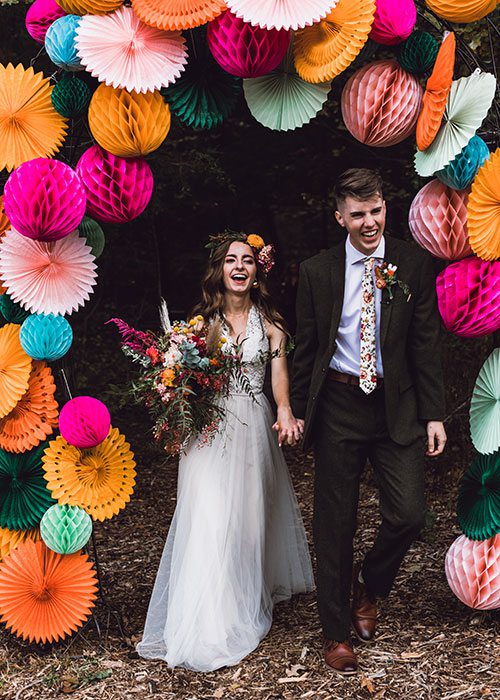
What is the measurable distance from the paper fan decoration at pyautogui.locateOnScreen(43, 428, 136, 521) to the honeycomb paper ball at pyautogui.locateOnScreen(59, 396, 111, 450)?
0.11 meters

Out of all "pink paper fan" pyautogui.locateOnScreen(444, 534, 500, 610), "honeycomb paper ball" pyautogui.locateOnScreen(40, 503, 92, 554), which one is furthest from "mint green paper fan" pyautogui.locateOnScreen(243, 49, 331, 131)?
"pink paper fan" pyautogui.locateOnScreen(444, 534, 500, 610)

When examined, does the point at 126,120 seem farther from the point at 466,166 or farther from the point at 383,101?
the point at 466,166

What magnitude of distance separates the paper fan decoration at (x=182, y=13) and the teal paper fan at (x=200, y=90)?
277 mm

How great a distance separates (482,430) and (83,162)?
79.4 inches

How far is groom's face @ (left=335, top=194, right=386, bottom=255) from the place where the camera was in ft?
11.6

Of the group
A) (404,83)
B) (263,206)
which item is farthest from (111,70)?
(263,206)

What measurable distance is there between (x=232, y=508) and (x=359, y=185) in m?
1.53

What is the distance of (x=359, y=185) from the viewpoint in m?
3.52

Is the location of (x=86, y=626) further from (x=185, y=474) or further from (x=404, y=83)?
(x=404, y=83)

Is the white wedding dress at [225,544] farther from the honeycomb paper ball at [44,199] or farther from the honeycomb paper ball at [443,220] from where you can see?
the honeycomb paper ball at [44,199]

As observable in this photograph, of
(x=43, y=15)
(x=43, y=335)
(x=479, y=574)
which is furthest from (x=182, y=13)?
(x=479, y=574)

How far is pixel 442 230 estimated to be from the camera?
371 centimetres

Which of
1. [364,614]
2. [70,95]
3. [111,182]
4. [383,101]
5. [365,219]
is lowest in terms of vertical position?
[364,614]

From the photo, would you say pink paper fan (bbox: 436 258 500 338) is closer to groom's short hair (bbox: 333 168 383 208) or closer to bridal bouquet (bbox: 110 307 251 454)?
groom's short hair (bbox: 333 168 383 208)
